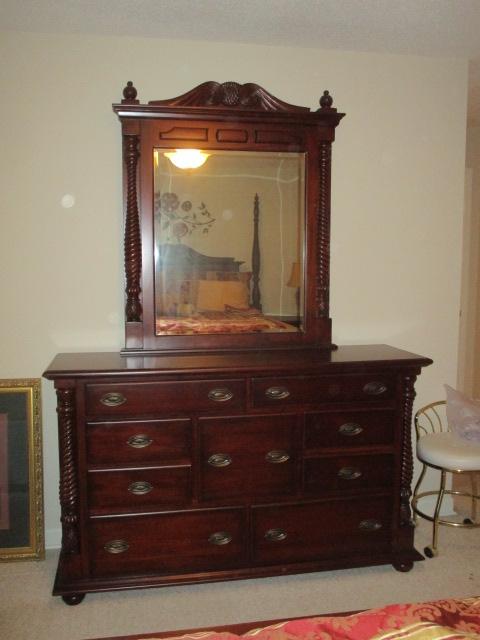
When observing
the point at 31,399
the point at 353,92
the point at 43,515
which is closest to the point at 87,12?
the point at 353,92

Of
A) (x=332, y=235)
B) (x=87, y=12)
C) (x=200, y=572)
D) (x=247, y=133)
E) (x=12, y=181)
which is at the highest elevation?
(x=87, y=12)

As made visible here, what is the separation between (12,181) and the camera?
255 centimetres

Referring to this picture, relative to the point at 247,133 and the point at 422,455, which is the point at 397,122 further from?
the point at 422,455

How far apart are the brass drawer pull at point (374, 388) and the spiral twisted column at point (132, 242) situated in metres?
1.14

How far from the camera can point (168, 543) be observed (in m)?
2.34

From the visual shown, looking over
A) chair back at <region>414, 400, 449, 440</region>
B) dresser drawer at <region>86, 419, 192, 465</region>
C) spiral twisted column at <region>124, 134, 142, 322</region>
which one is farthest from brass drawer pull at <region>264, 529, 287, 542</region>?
spiral twisted column at <region>124, 134, 142, 322</region>

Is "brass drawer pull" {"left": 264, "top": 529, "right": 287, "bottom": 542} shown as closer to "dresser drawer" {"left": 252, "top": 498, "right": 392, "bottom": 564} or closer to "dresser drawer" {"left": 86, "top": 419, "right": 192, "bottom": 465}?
"dresser drawer" {"left": 252, "top": 498, "right": 392, "bottom": 564}

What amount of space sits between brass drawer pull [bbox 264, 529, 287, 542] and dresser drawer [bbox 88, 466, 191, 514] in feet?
1.38

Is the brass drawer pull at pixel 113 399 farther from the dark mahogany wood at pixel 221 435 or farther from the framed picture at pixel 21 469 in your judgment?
the framed picture at pixel 21 469

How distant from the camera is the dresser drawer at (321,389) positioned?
2.35m

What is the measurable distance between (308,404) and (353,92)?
5.50 feet

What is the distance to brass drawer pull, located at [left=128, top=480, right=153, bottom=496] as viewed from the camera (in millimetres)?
2289

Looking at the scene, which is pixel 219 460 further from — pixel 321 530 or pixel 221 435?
pixel 321 530

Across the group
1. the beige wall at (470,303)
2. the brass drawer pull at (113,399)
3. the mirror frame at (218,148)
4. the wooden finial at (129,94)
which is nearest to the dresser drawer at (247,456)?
the brass drawer pull at (113,399)
